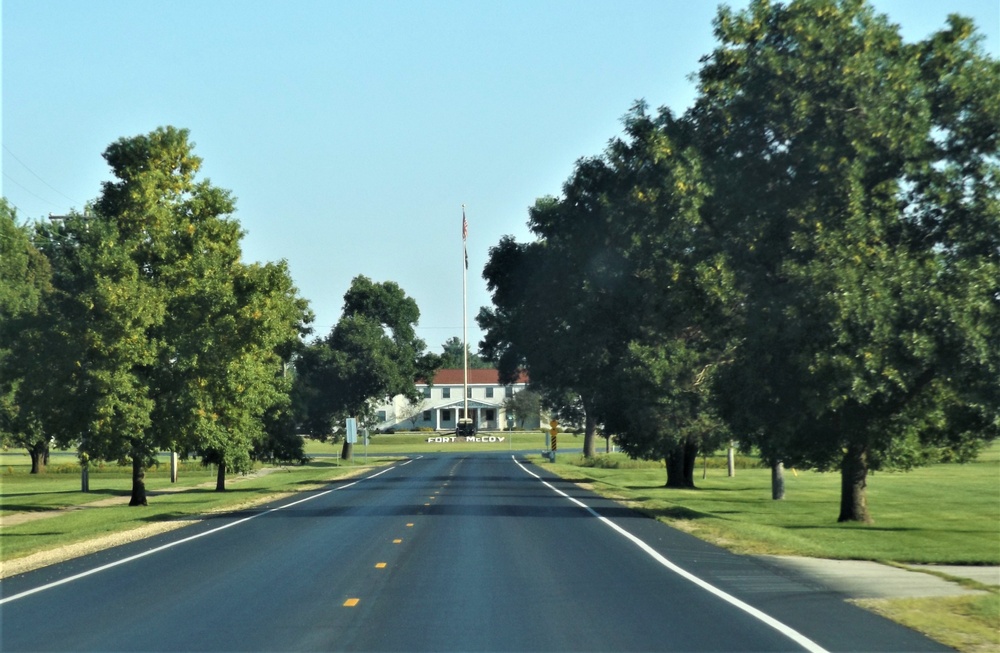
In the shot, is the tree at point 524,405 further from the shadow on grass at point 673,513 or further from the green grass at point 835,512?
the shadow on grass at point 673,513

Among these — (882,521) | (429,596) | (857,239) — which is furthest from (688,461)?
(429,596)

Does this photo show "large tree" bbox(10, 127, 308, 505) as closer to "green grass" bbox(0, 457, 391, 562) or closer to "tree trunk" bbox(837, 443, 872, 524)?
"green grass" bbox(0, 457, 391, 562)

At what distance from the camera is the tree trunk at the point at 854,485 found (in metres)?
28.6

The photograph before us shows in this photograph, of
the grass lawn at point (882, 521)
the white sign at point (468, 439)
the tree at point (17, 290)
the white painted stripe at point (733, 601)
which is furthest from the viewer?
the white sign at point (468, 439)

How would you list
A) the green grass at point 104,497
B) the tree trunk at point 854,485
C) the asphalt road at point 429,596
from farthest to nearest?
the tree trunk at point 854,485 < the green grass at point 104,497 < the asphalt road at point 429,596

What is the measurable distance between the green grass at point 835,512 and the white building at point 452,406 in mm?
98101

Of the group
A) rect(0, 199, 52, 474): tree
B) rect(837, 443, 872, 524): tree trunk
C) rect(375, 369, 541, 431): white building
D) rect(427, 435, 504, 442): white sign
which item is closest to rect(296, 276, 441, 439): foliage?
rect(427, 435, 504, 442): white sign

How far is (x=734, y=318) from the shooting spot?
29516 mm

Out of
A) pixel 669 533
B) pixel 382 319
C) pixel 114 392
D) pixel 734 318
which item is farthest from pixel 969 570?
pixel 382 319

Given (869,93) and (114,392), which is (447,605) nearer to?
(869,93)

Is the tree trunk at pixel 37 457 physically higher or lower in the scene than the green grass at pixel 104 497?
higher

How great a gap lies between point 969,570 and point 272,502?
2387cm

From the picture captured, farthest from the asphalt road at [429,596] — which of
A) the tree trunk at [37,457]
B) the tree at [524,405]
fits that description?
the tree at [524,405]

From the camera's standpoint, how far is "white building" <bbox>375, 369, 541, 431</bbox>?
6245 inches
